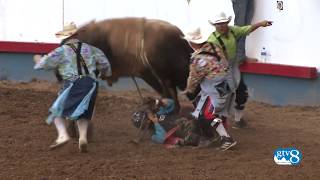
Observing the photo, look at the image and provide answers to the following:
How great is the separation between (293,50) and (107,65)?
10.8 feet

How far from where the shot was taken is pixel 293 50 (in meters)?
9.04

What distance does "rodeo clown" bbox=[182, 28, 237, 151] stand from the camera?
6.53 m

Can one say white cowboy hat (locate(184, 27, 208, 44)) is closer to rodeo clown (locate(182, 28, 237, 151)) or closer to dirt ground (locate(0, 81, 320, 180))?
rodeo clown (locate(182, 28, 237, 151))

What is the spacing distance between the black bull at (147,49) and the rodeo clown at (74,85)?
0.78 meters

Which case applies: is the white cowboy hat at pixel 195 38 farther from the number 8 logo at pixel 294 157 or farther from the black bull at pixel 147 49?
the number 8 logo at pixel 294 157

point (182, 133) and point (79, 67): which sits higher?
point (79, 67)

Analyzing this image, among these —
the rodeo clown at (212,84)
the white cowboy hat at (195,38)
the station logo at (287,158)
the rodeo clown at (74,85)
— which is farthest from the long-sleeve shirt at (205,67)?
the station logo at (287,158)

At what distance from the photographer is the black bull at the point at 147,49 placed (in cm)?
732

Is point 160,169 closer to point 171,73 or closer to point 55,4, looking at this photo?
point 171,73

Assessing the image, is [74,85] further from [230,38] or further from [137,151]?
[230,38]


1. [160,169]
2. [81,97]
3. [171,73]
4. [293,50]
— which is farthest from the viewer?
[293,50]

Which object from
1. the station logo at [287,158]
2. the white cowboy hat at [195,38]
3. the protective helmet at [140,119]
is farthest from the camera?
the protective helmet at [140,119]

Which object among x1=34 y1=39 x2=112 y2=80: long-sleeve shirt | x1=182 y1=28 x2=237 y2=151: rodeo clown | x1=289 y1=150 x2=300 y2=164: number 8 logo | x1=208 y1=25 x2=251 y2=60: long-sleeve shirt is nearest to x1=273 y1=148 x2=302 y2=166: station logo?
x1=289 y1=150 x2=300 y2=164: number 8 logo

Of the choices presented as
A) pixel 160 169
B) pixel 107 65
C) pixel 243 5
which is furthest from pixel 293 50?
pixel 160 169
